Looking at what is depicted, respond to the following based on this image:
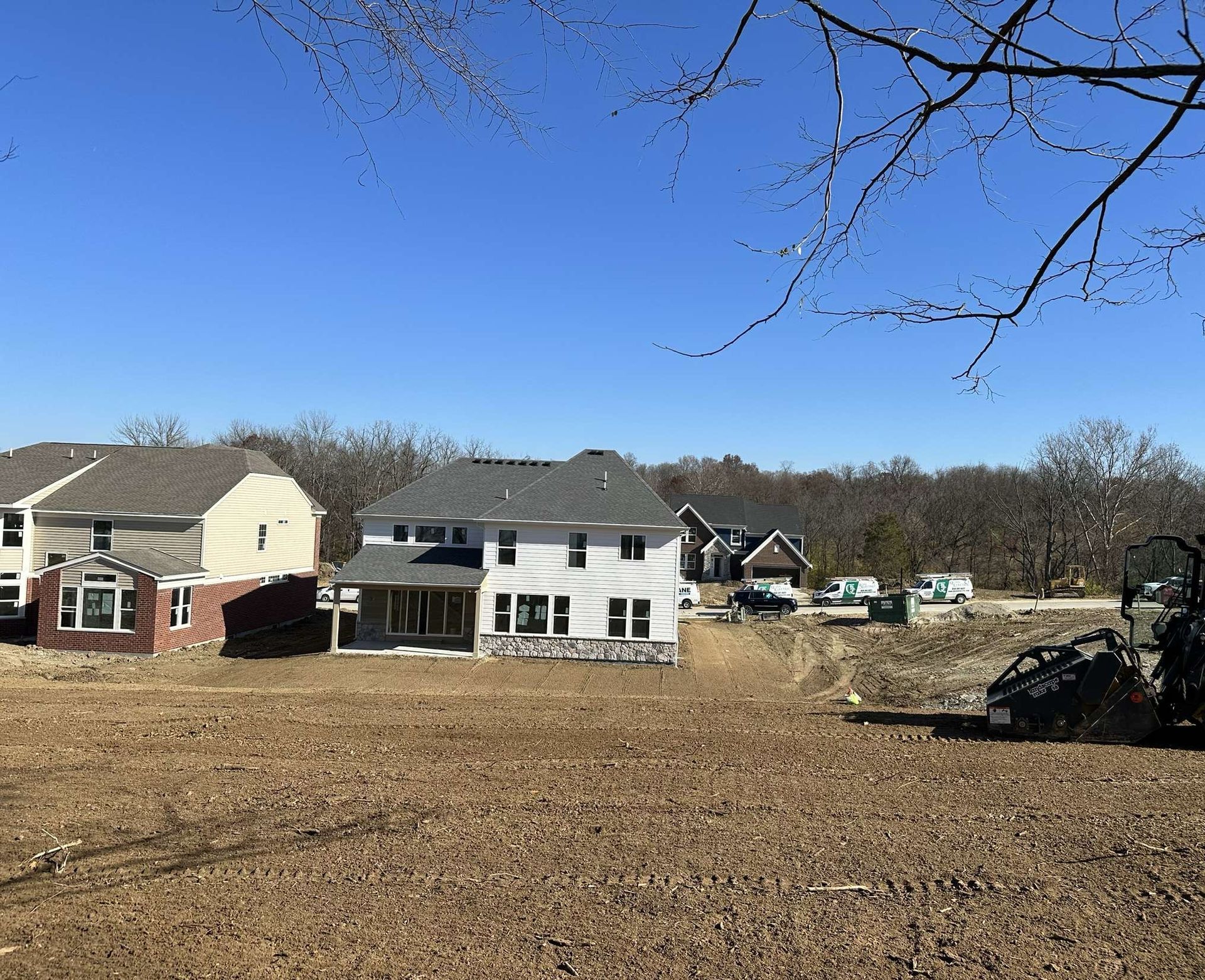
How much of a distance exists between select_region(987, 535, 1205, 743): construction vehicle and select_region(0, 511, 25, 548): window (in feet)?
98.3

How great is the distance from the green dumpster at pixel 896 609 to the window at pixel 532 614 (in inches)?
744

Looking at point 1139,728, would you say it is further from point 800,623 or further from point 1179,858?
point 800,623

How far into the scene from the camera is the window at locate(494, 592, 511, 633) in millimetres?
27625

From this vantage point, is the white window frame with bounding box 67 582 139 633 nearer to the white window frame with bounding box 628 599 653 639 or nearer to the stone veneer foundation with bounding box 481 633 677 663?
the stone veneer foundation with bounding box 481 633 677 663

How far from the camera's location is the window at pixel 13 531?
2764cm

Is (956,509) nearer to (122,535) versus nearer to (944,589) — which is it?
(944,589)

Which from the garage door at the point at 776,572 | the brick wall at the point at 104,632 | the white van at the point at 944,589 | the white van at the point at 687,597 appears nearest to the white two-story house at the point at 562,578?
the brick wall at the point at 104,632

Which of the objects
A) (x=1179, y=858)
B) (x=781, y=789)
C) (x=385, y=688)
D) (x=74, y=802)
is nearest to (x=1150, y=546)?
(x=1179, y=858)

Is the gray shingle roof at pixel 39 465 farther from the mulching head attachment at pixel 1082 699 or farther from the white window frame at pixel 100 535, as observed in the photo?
the mulching head attachment at pixel 1082 699

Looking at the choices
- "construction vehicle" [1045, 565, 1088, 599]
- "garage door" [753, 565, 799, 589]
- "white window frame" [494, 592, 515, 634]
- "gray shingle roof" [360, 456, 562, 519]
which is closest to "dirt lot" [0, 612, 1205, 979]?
"white window frame" [494, 592, 515, 634]

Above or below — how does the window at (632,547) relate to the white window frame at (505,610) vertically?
above

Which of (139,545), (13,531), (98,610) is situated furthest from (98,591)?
(13,531)

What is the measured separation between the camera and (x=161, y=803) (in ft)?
29.8

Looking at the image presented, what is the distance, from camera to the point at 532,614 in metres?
27.6
